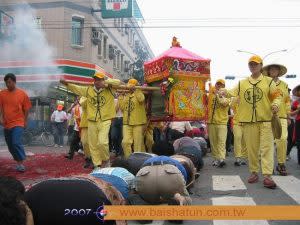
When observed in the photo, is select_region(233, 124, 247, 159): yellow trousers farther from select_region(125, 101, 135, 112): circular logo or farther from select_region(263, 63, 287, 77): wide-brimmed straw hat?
select_region(125, 101, 135, 112): circular logo

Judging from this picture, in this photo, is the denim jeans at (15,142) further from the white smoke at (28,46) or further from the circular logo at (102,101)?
the white smoke at (28,46)

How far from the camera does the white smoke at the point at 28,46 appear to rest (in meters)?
26.8

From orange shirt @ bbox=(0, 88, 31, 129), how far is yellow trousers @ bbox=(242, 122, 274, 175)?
4.32 m

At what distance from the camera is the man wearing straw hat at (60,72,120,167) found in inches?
336

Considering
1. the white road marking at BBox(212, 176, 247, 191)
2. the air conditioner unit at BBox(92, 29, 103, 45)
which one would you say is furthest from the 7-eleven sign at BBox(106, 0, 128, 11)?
the white road marking at BBox(212, 176, 247, 191)

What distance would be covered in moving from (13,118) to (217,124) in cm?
428

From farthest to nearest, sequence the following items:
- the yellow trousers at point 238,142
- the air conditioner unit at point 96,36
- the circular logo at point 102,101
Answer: the air conditioner unit at point 96,36 < the yellow trousers at point 238,142 < the circular logo at point 102,101

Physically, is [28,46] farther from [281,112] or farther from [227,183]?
[227,183]

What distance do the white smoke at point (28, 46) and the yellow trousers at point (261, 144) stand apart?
20.8 metres

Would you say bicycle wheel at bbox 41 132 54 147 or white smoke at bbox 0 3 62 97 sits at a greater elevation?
white smoke at bbox 0 3 62 97

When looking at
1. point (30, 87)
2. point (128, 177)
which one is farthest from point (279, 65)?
point (30, 87)

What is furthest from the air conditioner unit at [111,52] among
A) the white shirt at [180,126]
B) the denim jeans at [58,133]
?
the white shirt at [180,126]

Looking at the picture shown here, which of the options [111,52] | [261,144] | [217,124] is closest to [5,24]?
[111,52]

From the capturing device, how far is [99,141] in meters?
8.47
